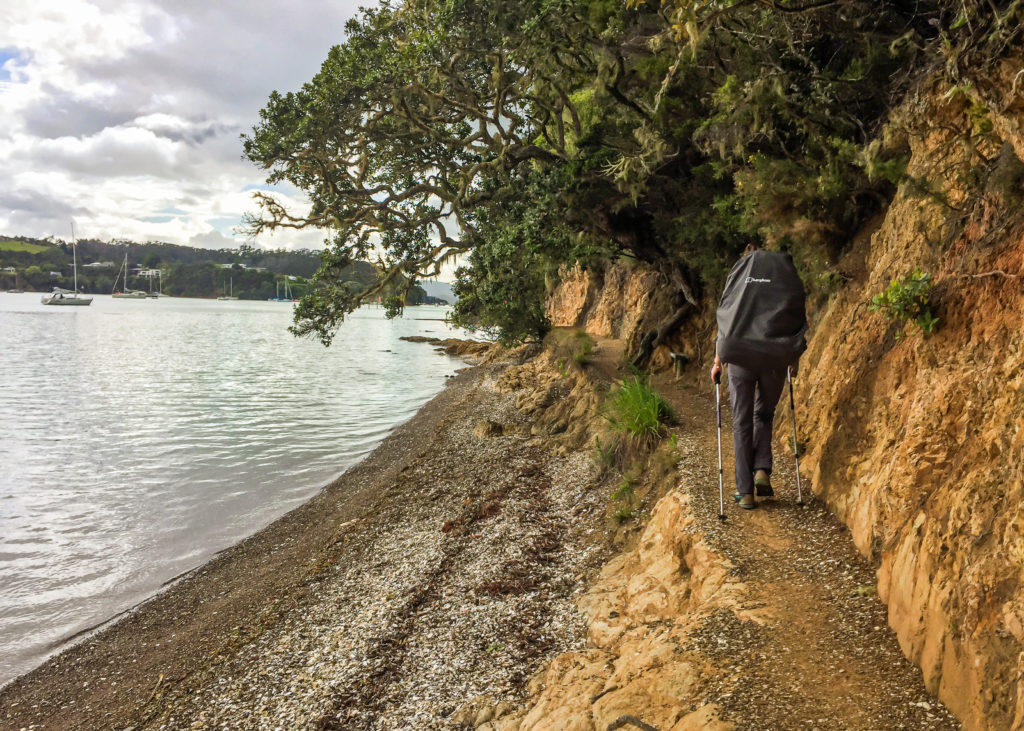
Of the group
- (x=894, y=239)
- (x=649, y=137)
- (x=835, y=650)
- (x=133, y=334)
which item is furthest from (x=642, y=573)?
(x=133, y=334)

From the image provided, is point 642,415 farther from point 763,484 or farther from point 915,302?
point 915,302

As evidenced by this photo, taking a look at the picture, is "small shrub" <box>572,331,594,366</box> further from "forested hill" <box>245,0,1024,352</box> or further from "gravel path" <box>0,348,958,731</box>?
"gravel path" <box>0,348,958,731</box>

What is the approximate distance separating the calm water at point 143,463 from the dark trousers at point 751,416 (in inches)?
363

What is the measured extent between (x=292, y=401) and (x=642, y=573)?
25.0 meters

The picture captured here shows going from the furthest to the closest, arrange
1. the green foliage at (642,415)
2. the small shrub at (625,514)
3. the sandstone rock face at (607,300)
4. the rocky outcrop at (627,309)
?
the sandstone rock face at (607,300) < the rocky outcrop at (627,309) < the green foliage at (642,415) < the small shrub at (625,514)

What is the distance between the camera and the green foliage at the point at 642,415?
9500mm

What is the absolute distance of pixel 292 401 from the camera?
28297 mm

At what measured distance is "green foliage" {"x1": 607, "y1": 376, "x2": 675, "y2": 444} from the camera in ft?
31.2

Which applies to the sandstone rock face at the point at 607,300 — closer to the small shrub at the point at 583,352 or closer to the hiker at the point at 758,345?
the small shrub at the point at 583,352

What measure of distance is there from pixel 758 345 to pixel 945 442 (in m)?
1.85

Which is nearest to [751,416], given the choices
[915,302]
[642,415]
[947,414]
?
[915,302]

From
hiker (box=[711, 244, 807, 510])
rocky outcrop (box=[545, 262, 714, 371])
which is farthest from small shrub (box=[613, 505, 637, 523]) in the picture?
rocky outcrop (box=[545, 262, 714, 371])

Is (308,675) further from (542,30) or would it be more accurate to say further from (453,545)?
(542,30)

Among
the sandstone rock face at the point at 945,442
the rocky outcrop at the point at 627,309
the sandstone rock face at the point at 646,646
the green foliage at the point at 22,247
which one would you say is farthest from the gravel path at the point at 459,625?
the green foliage at the point at 22,247
